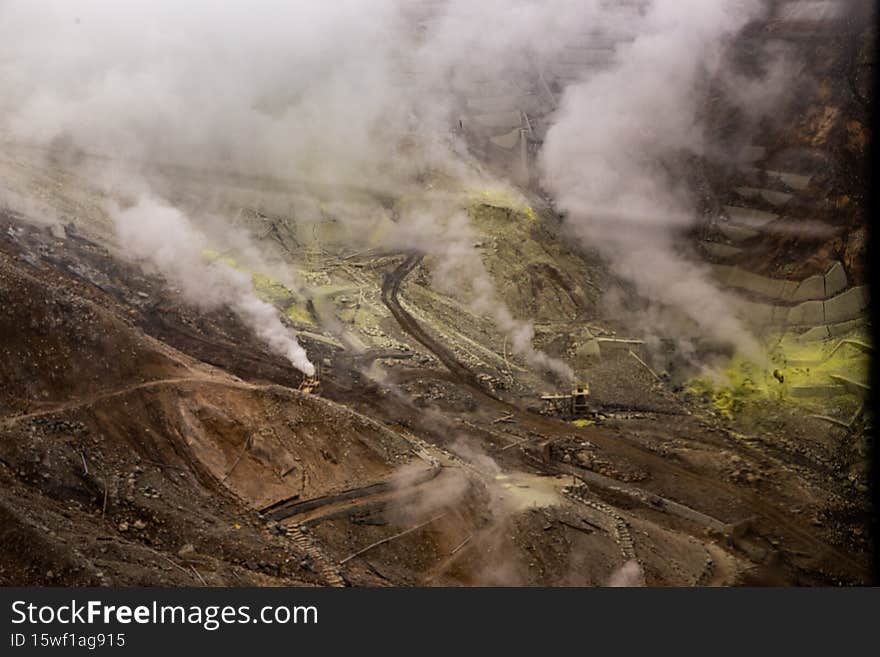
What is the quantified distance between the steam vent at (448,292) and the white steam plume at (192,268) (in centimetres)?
6

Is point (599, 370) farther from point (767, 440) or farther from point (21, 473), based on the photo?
point (21, 473)

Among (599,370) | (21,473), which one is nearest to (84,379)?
(21,473)

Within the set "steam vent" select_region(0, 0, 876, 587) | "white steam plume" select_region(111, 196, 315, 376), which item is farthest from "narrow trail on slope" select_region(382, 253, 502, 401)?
"white steam plume" select_region(111, 196, 315, 376)

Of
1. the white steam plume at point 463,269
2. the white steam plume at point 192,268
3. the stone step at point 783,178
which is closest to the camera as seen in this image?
the white steam plume at point 192,268

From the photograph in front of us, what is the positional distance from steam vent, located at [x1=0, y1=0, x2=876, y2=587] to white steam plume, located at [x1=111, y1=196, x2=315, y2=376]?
61 mm

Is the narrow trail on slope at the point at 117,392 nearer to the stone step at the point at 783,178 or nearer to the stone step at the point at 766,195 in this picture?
the stone step at the point at 766,195

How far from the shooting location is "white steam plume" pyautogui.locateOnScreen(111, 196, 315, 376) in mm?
14102

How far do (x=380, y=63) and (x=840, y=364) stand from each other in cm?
1054

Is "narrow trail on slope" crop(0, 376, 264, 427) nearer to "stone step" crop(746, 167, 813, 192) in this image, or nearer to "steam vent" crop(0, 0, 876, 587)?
"steam vent" crop(0, 0, 876, 587)

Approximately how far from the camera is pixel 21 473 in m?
8.82

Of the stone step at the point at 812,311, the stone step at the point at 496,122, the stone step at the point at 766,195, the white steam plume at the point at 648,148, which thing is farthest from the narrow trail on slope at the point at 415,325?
the stone step at the point at 766,195

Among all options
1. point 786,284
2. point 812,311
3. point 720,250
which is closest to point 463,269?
point 720,250

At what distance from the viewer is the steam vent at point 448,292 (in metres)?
10.1

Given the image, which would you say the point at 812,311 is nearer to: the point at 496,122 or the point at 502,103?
the point at 496,122
